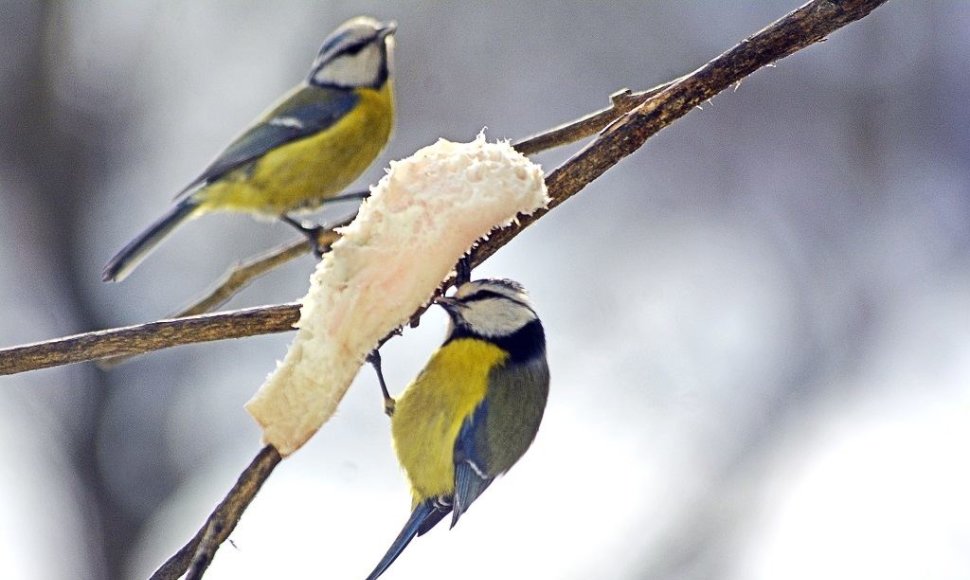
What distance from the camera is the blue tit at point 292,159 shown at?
2.55 m

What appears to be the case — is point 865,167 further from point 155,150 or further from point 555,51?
point 155,150

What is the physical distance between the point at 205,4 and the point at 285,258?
7.99ft

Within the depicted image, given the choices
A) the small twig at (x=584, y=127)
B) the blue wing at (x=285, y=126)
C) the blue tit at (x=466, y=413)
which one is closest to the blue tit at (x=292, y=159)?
the blue wing at (x=285, y=126)

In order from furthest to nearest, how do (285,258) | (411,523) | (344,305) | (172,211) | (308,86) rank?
(308,86) → (172,211) → (285,258) → (411,523) → (344,305)

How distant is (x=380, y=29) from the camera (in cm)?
288

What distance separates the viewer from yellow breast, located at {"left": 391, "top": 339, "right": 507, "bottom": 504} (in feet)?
5.73

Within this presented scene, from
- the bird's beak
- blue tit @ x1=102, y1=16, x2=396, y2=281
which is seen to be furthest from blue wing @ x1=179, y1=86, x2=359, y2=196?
the bird's beak

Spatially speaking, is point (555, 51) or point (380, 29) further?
point (555, 51)

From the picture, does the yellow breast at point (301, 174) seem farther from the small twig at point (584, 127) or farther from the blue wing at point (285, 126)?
the small twig at point (584, 127)

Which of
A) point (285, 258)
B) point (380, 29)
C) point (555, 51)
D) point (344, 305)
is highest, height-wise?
point (555, 51)

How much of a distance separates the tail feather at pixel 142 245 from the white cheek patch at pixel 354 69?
480 millimetres

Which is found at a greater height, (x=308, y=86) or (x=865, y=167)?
(x=865, y=167)

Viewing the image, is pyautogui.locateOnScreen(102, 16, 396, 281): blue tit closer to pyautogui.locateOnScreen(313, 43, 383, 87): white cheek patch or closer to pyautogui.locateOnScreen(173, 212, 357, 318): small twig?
pyautogui.locateOnScreen(313, 43, 383, 87): white cheek patch

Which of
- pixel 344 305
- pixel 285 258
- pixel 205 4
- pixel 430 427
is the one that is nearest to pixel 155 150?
pixel 205 4
